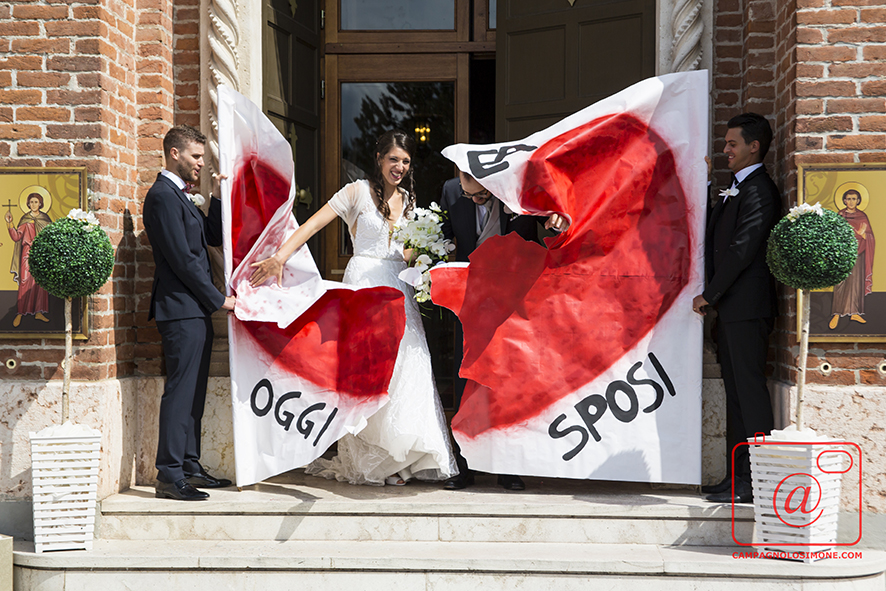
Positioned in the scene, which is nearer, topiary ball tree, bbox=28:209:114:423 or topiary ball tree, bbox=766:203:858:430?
topiary ball tree, bbox=766:203:858:430

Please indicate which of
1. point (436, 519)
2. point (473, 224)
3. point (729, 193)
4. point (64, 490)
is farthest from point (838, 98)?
point (64, 490)

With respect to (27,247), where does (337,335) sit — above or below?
below

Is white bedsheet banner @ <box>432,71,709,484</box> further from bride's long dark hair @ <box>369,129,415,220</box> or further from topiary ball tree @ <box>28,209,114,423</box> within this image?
topiary ball tree @ <box>28,209,114,423</box>

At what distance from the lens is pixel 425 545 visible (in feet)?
12.1

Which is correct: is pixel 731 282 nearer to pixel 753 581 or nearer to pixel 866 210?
pixel 866 210

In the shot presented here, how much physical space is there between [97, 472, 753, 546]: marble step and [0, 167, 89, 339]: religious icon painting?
105 cm

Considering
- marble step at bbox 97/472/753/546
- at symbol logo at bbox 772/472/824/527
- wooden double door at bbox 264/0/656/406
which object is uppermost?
wooden double door at bbox 264/0/656/406

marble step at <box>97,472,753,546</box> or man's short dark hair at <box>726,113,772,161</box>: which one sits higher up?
man's short dark hair at <box>726,113,772,161</box>

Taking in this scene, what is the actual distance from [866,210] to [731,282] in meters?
0.78

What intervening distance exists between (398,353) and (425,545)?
1.04 m

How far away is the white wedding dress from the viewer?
3.95 m

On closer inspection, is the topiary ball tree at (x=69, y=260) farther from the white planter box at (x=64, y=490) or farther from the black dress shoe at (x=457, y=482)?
the black dress shoe at (x=457, y=482)


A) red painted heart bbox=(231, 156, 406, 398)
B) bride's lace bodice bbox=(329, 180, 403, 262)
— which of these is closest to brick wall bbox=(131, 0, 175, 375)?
red painted heart bbox=(231, 156, 406, 398)

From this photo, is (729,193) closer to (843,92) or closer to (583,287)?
(843,92)
